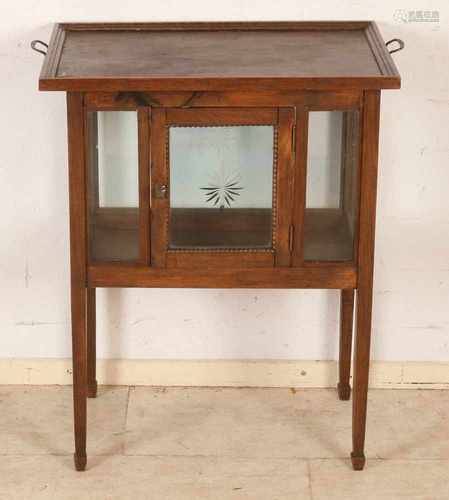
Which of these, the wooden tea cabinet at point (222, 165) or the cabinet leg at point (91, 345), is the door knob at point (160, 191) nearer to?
the wooden tea cabinet at point (222, 165)

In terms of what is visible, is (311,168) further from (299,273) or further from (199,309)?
(199,309)

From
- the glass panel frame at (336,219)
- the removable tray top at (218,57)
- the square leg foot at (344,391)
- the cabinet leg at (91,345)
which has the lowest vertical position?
the square leg foot at (344,391)

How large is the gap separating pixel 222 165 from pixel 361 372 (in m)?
0.64

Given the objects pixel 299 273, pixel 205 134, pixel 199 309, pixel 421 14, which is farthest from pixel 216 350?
pixel 421 14

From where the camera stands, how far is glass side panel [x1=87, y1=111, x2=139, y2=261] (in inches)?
110

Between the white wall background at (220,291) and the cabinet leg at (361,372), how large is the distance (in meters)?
0.48

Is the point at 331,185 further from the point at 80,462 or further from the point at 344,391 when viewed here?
the point at 80,462

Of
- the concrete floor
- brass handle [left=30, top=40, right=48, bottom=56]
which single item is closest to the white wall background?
brass handle [left=30, top=40, right=48, bottom=56]

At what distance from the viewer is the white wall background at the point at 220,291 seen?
10.3ft

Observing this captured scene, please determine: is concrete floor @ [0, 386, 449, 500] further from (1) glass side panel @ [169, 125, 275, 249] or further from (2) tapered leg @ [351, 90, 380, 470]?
(1) glass side panel @ [169, 125, 275, 249]

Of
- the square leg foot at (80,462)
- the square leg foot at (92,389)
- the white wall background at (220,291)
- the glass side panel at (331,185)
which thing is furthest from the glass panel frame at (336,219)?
the square leg foot at (92,389)

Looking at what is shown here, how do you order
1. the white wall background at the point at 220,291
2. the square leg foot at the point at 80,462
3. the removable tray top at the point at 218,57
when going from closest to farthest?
the removable tray top at the point at 218,57, the square leg foot at the point at 80,462, the white wall background at the point at 220,291

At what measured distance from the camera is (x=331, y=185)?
2.86 meters

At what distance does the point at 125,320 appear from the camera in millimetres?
3441
